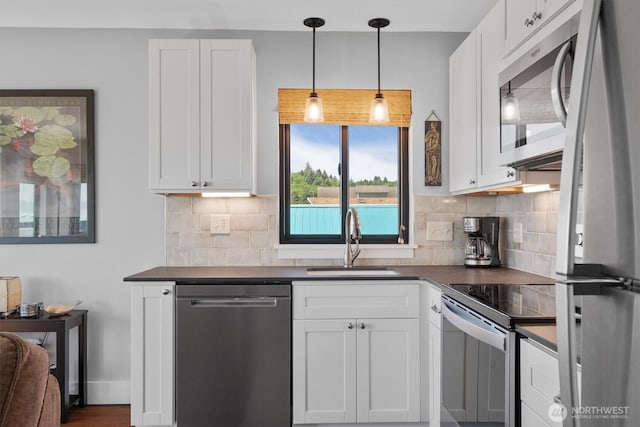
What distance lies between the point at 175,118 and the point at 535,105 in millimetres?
1958

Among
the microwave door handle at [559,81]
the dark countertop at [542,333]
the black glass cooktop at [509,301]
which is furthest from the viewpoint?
the black glass cooktop at [509,301]

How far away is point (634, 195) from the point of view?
677mm

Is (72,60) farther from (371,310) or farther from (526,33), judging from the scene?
(526,33)

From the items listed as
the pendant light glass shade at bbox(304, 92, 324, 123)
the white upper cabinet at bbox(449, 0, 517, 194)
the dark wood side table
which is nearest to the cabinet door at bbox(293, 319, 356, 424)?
the white upper cabinet at bbox(449, 0, 517, 194)

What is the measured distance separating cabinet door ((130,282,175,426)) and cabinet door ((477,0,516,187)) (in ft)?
5.83

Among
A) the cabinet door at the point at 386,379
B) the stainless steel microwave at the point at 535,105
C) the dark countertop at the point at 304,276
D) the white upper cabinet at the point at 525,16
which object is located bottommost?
the cabinet door at the point at 386,379

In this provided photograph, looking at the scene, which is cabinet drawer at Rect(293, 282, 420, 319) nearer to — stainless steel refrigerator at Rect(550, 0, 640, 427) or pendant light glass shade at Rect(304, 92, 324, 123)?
pendant light glass shade at Rect(304, 92, 324, 123)

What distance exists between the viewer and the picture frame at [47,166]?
307 cm

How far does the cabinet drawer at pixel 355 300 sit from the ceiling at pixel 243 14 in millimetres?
1669

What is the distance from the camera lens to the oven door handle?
1531 mm

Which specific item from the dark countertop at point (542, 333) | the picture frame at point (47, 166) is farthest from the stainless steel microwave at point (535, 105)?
the picture frame at point (47, 166)

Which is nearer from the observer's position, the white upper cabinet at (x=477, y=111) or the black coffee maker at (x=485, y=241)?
the white upper cabinet at (x=477, y=111)

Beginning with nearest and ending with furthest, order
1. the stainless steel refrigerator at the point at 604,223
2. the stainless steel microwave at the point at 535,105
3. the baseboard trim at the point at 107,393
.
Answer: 1. the stainless steel refrigerator at the point at 604,223
2. the stainless steel microwave at the point at 535,105
3. the baseboard trim at the point at 107,393

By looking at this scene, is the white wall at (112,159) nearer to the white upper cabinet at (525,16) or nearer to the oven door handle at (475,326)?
the white upper cabinet at (525,16)
